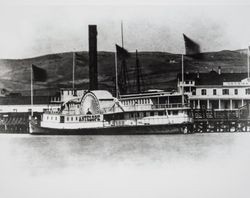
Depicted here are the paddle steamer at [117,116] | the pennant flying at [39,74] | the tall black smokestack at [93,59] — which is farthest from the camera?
the paddle steamer at [117,116]

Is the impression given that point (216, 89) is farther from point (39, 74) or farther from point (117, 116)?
point (39, 74)

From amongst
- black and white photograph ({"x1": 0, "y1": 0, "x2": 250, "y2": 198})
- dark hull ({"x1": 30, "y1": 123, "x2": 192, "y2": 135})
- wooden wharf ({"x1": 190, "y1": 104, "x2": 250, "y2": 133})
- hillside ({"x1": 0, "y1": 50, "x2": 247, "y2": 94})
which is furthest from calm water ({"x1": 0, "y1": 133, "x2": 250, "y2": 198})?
hillside ({"x1": 0, "y1": 50, "x2": 247, "y2": 94})

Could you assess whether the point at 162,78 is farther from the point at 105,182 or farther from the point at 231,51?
the point at 105,182

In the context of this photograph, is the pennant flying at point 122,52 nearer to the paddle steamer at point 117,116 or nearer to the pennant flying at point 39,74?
the paddle steamer at point 117,116

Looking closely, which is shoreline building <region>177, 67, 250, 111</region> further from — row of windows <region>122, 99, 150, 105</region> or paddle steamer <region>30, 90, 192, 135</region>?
row of windows <region>122, 99, 150, 105</region>

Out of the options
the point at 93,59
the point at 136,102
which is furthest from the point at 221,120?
the point at 93,59

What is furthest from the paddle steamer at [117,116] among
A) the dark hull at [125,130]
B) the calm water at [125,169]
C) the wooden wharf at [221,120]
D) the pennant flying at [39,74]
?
the calm water at [125,169]
